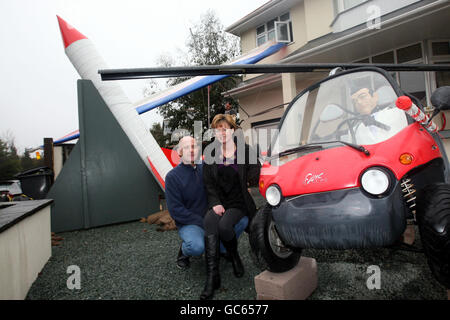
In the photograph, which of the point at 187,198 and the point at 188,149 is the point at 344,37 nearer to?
the point at 188,149

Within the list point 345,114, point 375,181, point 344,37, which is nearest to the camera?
point 375,181

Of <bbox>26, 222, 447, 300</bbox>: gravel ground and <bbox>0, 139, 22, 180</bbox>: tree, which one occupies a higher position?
<bbox>0, 139, 22, 180</bbox>: tree

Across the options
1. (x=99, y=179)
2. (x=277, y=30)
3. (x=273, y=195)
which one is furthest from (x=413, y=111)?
(x=277, y=30)

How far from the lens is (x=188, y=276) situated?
10.1 feet

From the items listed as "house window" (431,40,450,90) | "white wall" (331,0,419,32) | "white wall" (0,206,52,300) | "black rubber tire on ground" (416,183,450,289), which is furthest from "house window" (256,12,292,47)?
"black rubber tire on ground" (416,183,450,289)

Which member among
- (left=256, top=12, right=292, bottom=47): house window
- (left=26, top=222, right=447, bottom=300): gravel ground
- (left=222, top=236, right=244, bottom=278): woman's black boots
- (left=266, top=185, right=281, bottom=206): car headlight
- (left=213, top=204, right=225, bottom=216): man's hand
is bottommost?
(left=26, top=222, right=447, bottom=300): gravel ground

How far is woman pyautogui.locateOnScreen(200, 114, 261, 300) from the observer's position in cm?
287

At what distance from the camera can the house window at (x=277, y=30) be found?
11.6 m

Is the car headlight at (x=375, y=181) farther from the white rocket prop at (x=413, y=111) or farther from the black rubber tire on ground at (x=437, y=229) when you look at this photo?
the white rocket prop at (x=413, y=111)

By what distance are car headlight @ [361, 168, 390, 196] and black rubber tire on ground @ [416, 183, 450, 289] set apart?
0.90 ft

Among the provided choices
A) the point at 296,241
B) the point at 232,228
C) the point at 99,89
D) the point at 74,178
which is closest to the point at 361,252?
the point at 232,228

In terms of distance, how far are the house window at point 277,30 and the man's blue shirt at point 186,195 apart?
10.1 metres

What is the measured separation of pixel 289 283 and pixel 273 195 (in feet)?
2.35

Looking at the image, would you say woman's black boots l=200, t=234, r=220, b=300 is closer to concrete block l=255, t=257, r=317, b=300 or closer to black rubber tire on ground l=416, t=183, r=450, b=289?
concrete block l=255, t=257, r=317, b=300
